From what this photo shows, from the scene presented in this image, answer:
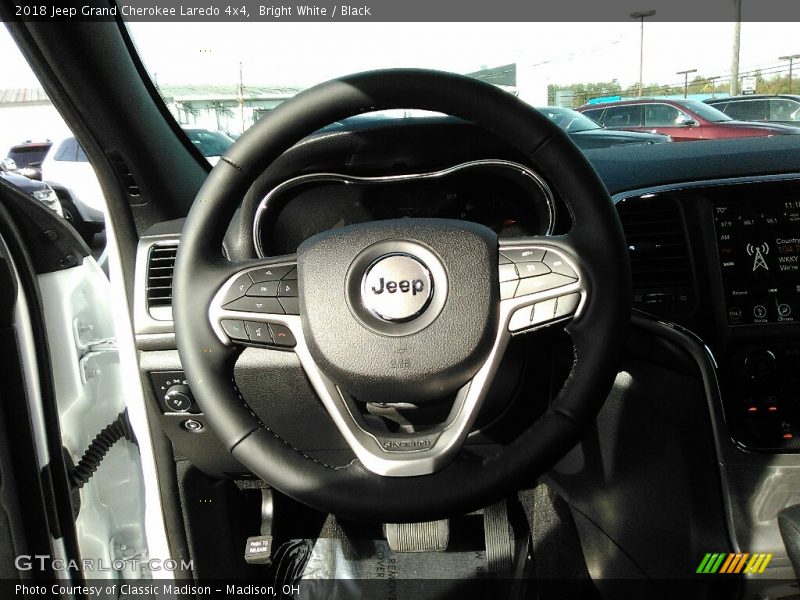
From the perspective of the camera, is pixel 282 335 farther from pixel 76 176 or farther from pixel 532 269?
pixel 76 176

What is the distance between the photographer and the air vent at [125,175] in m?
1.59

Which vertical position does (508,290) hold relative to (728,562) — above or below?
above

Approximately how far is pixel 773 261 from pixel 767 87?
521 mm

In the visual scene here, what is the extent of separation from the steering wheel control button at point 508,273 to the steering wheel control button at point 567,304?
8 cm

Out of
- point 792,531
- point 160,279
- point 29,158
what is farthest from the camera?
point 29,158

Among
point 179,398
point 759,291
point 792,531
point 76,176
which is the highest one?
point 76,176

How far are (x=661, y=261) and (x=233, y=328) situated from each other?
973 millimetres

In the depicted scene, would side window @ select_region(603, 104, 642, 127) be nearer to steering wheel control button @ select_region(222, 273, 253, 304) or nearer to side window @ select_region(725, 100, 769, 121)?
side window @ select_region(725, 100, 769, 121)

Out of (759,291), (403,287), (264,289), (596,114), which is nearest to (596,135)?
(596,114)

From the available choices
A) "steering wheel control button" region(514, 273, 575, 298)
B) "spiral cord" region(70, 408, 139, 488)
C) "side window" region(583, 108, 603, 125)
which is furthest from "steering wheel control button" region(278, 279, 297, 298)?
"side window" region(583, 108, 603, 125)

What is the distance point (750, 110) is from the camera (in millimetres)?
1978

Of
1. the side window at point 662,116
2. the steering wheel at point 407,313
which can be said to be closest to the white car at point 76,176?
the steering wheel at point 407,313

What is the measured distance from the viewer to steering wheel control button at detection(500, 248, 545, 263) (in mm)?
1225

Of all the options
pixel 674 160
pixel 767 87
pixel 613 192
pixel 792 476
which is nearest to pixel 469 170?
pixel 613 192
